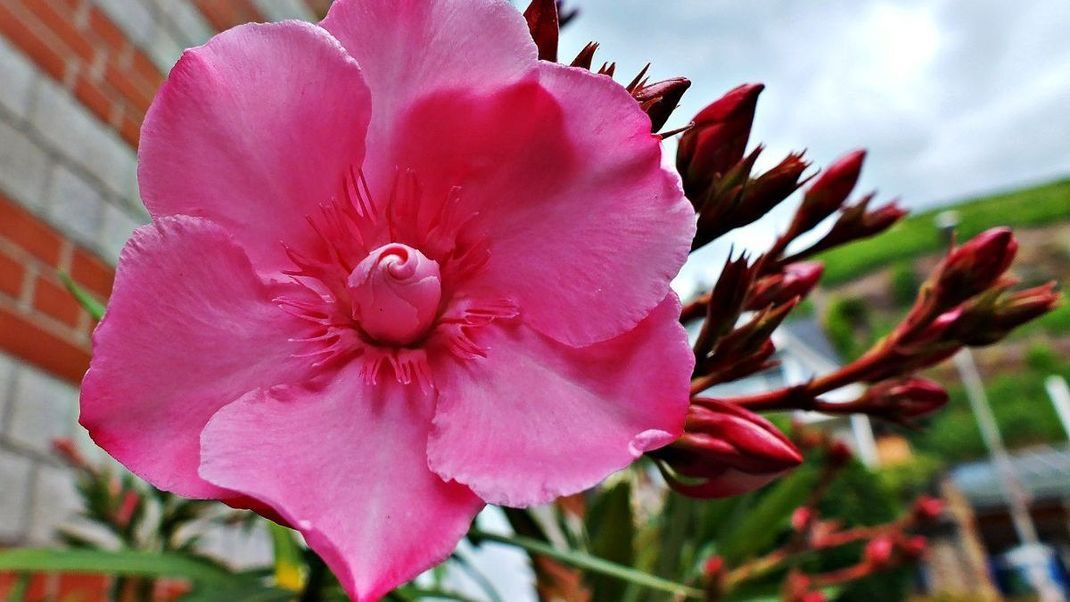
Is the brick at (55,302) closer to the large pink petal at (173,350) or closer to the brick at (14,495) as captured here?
the brick at (14,495)

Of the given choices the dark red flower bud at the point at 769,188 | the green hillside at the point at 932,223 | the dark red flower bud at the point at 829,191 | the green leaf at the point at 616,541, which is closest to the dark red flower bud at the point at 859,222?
the dark red flower bud at the point at 829,191

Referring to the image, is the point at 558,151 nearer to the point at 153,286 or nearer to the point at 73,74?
the point at 153,286

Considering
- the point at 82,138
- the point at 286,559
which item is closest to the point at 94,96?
the point at 82,138

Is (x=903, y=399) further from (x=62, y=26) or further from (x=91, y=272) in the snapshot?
(x=62, y=26)

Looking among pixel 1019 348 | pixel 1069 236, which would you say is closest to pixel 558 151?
pixel 1019 348

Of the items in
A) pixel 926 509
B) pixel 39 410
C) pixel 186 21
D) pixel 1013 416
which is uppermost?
pixel 186 21
